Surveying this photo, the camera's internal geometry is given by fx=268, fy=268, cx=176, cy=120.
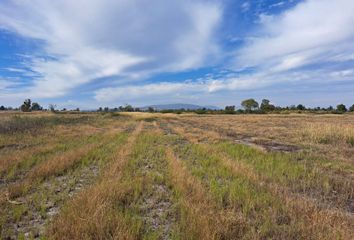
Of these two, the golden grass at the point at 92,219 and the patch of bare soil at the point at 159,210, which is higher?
the golden grass at the point at 92,219

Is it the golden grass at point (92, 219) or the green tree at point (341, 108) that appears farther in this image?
the green tree at point (341, 108)

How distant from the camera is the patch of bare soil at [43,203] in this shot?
4734 millimetres

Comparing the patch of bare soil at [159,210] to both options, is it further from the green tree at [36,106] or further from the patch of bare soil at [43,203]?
the green tree at [36,106]

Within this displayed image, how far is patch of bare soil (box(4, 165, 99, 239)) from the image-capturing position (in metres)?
4.73

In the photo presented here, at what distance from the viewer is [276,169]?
9.22 meters

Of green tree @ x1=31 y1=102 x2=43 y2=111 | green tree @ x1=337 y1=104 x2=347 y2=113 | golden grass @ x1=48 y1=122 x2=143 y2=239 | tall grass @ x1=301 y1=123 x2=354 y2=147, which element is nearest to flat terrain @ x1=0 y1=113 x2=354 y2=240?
golden grass @ x1=48 y1=122 x2=143 y2=239

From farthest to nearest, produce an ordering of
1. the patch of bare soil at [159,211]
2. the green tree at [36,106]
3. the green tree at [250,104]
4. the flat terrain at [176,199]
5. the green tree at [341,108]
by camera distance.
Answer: the green tree at [250,104] < the green tree at [36,106] < the green tree at [341,108] < the patch of bare soil at [159,211] < the flat terrain at [176,199]

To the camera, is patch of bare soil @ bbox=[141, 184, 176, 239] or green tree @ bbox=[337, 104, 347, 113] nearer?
patch of bare soil @ bbox=[141, 184, 176, 239]

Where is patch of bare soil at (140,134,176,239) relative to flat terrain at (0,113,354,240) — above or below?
below

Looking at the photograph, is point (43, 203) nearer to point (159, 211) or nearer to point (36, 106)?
point (159, 211)

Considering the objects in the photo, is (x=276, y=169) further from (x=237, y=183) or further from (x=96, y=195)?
(x=96, y=195)

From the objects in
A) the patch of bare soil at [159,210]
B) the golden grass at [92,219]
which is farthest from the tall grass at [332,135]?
the golden grass at [92,219]

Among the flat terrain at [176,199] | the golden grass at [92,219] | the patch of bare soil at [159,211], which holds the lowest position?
the patch of bare soil at [159,211]

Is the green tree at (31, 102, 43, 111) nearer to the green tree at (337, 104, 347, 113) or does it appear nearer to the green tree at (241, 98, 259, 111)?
the green tree at (241, 98, 259, 111)
